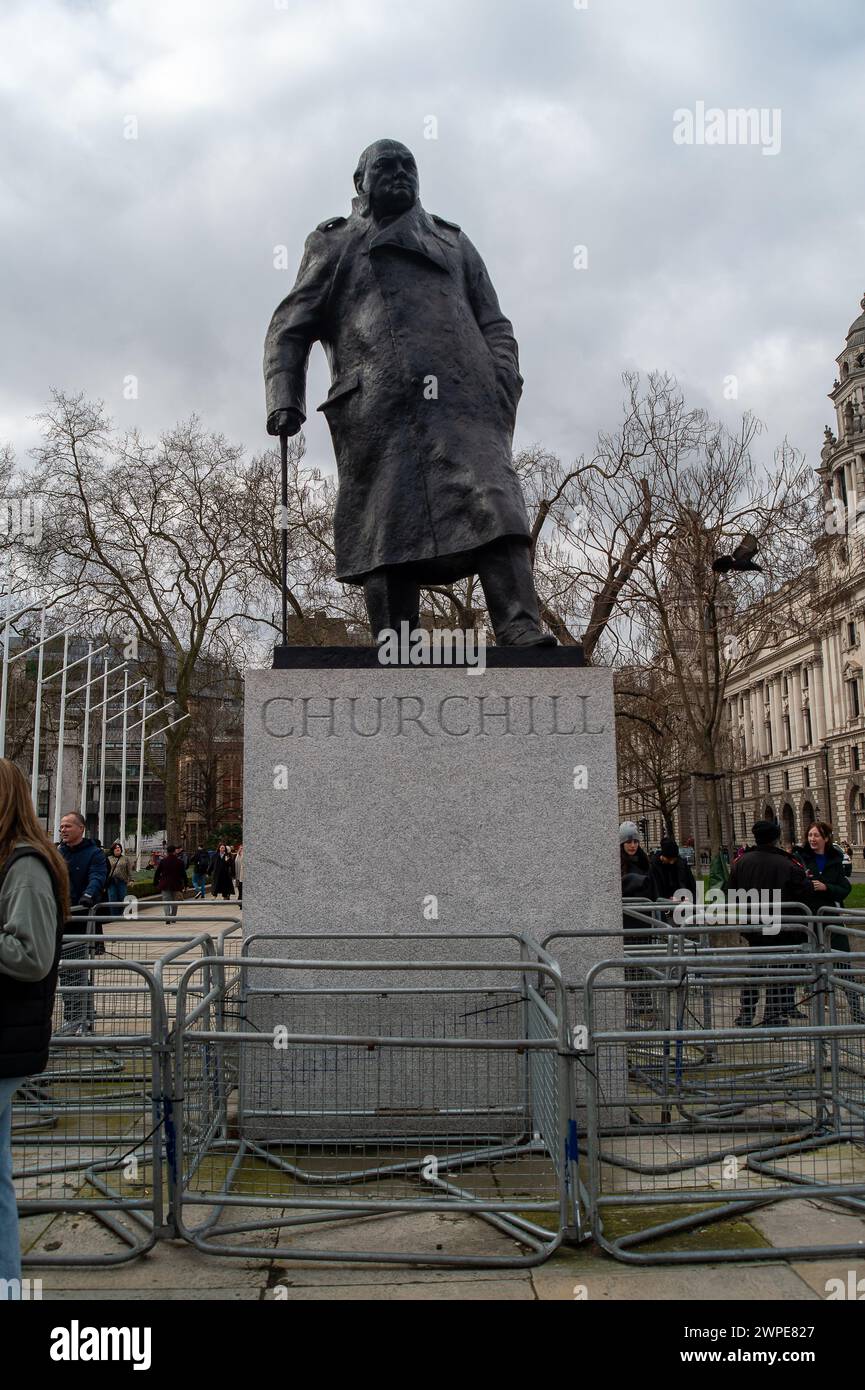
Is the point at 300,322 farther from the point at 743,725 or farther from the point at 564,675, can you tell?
the point at 743,725

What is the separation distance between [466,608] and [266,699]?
17.8m

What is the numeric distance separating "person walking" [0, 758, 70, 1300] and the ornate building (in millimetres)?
59360

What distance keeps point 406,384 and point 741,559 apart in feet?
34.4

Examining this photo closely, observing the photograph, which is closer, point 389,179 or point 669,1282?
point 669,1282

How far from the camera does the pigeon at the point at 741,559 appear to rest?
52.1 ft

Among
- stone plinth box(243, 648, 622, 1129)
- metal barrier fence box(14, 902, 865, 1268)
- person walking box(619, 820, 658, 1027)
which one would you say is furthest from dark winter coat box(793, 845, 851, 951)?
stone plinth box(243, 648, 622, 1129)

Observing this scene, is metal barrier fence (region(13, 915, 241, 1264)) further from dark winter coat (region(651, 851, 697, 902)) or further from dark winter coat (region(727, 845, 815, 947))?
dark winter coat (region(651, 851, 697, 902))

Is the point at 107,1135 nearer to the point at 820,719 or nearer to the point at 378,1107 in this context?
the point at 378,1107

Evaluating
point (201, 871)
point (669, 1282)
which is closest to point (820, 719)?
point (201, 871)

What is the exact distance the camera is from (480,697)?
19.5ft

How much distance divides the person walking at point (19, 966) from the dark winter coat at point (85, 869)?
5874 mm

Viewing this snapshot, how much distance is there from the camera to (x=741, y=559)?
16.0m

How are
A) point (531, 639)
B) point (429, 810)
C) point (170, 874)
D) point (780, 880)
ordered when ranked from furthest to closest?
point (170, 874), point (780, 880), point (531, 639), point (429, 810)

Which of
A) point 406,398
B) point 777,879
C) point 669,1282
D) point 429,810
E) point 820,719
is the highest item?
point 820,719
